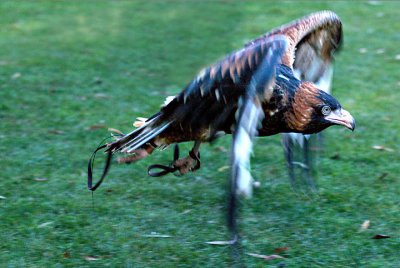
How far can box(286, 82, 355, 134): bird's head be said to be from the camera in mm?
4227

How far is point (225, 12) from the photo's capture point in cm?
1185

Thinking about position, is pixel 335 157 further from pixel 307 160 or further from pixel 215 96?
pixel 215 96

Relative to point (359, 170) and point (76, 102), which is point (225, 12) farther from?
point (359, 170)

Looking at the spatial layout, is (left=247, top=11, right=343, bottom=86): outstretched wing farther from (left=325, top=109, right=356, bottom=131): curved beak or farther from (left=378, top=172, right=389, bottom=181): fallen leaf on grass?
(left=378, top=172, right=389, bottom=181): fallen leaf on grass

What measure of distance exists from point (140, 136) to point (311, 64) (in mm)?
1574

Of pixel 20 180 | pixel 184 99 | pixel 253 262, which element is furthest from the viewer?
pixel 20 180

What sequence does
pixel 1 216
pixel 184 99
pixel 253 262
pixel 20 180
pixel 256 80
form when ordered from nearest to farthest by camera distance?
pixel 256 80, pixel 184 99, pixel 253 262, pixel 1 216, pixel 20 180

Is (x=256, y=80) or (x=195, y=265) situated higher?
(x=256, y=80)

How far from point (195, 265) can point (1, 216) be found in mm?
1568

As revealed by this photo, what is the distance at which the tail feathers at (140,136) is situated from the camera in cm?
435

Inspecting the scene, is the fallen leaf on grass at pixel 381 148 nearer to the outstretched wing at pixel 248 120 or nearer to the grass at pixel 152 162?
the grass at pixel 152 162

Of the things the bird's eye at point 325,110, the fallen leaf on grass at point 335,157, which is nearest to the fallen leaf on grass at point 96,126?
the fallen leaf on grass at point 335,157

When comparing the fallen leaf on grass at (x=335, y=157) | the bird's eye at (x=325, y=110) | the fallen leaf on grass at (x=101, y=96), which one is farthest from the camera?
the fallen leaf on grass at (x=101, y=96)

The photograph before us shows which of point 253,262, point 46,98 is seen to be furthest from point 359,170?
point 46,98
